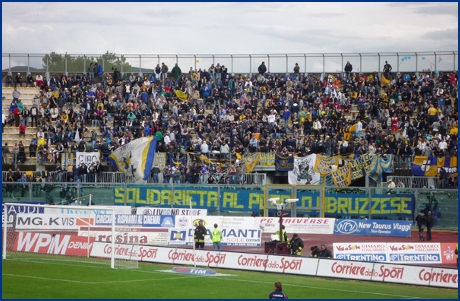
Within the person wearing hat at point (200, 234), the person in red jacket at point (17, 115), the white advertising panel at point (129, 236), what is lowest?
the white advertising panel at point (129, 236)

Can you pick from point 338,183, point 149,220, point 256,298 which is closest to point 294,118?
point 338,183

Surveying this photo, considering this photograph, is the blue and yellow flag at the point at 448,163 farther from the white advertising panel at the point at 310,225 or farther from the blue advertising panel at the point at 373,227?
the white advertising panel at the point at 310,225


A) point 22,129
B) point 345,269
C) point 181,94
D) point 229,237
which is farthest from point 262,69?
point 345,269

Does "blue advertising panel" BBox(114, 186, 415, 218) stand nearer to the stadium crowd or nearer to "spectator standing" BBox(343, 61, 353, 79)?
the stadium crowd

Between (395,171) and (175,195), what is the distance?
43.8 ft

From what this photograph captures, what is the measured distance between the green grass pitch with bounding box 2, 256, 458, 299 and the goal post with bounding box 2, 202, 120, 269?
2.09m

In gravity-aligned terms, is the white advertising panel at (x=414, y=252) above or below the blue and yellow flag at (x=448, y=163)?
below

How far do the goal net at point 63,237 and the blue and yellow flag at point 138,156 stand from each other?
389 inches

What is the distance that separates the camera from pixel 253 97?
60.4 m

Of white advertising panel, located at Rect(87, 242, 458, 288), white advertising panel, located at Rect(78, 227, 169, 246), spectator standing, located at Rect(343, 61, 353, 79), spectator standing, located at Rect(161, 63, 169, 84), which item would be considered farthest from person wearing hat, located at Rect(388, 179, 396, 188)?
spectator standing, located at Rect(161, 63, 169, 84)

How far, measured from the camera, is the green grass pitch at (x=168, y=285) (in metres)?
25.6

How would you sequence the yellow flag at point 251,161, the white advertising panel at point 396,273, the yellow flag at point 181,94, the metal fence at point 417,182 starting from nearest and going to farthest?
1. the white advertising panel at point 396,273
2. the metal fence at point 417,182
3. the yellow flag at point 251,161
4. the yellow flag at point 181,94

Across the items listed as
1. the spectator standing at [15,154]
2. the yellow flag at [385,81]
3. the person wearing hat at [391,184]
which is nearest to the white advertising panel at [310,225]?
the person wearing hat at [391,184]

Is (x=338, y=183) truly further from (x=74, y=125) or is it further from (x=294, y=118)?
(x=74, y=125)
